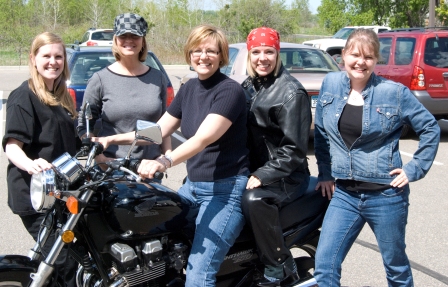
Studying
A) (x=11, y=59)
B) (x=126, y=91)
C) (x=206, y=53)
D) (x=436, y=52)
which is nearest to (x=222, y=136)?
(x=206, y=53)

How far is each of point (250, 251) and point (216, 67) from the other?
1.08 meters

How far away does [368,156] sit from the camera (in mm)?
3090

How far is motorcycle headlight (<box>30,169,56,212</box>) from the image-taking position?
250 centimetres

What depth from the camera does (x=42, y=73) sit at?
10.4ft

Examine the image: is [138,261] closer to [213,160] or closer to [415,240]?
[213,160]

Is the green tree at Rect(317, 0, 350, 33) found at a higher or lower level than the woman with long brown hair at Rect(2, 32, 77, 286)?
Answer: lower

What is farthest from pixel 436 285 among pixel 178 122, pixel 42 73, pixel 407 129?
pixel 407 129

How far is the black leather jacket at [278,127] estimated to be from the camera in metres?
3.04

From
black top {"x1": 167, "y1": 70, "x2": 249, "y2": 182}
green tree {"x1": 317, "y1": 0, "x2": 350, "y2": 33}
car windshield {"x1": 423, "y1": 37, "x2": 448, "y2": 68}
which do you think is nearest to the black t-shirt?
black top {"x1": 167, "y1": 70, "x2": 249, "y2": 182}

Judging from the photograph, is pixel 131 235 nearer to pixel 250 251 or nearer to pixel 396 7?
pixel 250 251

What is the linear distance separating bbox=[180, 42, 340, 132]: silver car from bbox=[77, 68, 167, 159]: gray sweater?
191 inches

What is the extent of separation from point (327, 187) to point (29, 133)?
1.72 meters

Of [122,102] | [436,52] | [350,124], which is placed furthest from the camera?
[436,52]

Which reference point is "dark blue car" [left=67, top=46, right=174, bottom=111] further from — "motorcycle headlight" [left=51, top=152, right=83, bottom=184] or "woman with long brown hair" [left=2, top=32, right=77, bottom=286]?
"motorcycle headlight" [left=51, top=152, right=83, bottom=184]
